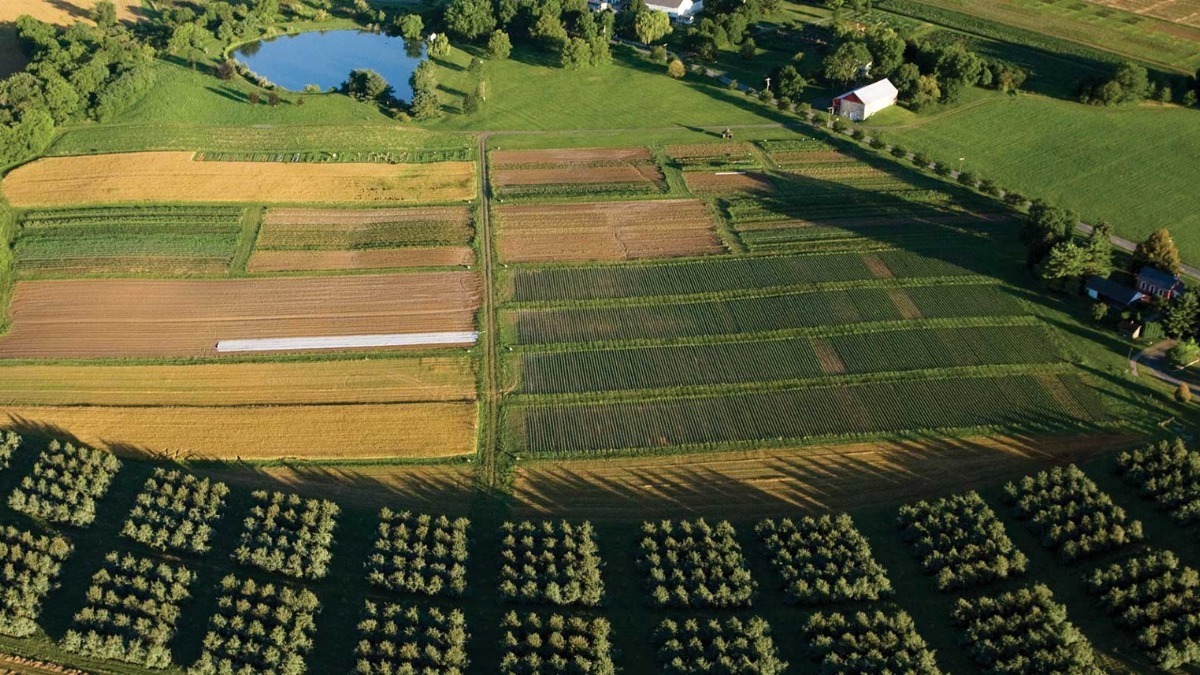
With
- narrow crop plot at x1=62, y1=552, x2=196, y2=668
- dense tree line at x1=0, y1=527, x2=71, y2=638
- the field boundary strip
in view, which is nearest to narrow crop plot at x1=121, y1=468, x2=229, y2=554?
narrow crop plot at x1=62, y1=552, x2=196, y2=668

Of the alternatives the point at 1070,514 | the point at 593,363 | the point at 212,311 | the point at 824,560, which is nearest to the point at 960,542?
the point at 1070,514

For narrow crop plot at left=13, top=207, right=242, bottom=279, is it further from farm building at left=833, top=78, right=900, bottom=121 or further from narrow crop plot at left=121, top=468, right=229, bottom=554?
farm building at left=833, top=78, right=900, bottom=121

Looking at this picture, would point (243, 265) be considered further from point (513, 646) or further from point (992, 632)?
point (992, 632)

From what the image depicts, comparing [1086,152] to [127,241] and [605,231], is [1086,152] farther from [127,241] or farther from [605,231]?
[127,241]

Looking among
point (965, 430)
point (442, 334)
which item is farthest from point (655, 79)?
point (965, 430)

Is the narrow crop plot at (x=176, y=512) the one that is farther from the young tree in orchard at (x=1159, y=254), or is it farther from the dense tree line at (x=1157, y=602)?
the young tree in orchard at (x=1159, y=254)

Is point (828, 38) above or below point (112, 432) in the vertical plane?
above

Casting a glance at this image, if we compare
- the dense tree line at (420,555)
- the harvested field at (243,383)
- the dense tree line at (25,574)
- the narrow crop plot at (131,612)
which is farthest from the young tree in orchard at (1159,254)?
the dense tree line at (25,574)
